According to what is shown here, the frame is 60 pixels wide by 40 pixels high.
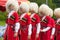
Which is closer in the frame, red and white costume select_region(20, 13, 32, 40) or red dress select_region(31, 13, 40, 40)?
red and white costume select_region(20, 13, 32, 40)

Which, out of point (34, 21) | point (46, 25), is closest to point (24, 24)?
point (34, 21)

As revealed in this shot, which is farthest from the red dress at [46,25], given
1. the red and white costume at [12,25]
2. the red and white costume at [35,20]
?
the red and white costume at [12,25]

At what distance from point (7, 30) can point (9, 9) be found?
21.8 inches

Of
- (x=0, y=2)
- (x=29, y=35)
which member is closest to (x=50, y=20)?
(x=29, y=35)

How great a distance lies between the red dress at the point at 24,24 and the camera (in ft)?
27.4

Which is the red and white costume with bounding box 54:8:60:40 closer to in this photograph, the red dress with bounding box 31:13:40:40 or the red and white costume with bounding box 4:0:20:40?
the red dress with bounding box 31:13:40:40

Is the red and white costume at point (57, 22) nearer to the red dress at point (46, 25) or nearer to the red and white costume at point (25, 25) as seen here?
the red dress at point (46, 25)

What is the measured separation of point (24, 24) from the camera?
27.5 feet

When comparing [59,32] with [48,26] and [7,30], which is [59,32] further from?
[7,30]

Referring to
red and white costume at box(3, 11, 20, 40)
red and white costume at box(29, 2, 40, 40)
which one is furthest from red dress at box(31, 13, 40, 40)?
red and white costume at box(3, 11, 20, 40)

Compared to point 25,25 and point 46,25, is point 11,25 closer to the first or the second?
point 25,25

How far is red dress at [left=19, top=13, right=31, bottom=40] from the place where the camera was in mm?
8347

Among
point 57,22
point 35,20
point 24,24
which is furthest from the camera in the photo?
point 57,22

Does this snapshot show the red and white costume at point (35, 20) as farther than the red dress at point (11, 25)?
Yes
